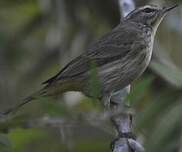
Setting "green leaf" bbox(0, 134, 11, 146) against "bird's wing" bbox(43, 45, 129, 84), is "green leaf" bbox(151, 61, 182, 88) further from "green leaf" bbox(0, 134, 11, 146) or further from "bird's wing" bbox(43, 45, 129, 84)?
"green leaf" bbox(0, 134, 11, 146)

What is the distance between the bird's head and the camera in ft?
18.3

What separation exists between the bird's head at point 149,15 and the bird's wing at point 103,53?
0.57 ft

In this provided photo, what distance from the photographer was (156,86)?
617 cm

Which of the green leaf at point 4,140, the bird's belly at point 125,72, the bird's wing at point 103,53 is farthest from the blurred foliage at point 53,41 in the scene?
the green leaf at point 4,140

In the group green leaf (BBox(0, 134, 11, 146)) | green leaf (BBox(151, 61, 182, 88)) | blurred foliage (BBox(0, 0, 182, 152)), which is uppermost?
green leaf (BBox(0, 134, 11, 146))

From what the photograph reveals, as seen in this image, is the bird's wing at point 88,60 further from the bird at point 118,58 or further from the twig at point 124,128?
the twig at point 124,128

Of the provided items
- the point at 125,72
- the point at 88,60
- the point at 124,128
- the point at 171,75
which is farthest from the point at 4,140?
the point at 125,72

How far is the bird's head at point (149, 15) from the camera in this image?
557cm

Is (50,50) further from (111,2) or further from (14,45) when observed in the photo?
(111,2)

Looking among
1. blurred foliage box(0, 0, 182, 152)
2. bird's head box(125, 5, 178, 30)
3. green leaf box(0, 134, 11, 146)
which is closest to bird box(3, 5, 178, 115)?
bird's head box(125, 5, 178, 30)

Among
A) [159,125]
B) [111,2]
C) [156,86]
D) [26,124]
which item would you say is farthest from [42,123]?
[111,2]

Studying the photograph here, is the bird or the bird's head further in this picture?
the bird's head

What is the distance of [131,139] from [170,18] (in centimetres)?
344

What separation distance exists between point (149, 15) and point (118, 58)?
21.6 inches
